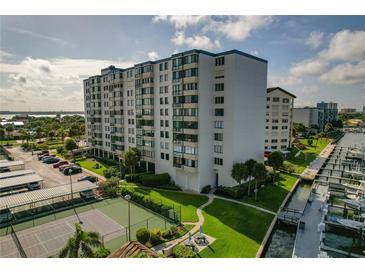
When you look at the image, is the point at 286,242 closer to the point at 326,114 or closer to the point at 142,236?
the point at 142,236

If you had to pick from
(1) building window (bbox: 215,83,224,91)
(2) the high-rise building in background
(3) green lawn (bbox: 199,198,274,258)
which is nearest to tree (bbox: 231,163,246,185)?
(3) green lawn (bbox: 199,198,274,258)

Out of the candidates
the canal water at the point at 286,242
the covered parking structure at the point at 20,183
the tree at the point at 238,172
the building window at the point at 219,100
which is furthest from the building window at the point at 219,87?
the covered parking structure at the point at 20,183


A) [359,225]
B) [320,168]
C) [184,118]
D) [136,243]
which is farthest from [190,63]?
[320,168]

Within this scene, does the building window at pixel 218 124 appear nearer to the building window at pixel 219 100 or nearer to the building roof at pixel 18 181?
the building window at pixel 219 100

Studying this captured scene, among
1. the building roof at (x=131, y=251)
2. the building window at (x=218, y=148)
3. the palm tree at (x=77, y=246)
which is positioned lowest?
the building roof at (x=131, y=251)

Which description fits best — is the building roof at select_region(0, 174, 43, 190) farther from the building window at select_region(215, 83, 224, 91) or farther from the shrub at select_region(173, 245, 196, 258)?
the building window at select_region(215, 83, 224, 91)

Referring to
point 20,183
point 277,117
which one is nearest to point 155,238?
point 20,183
